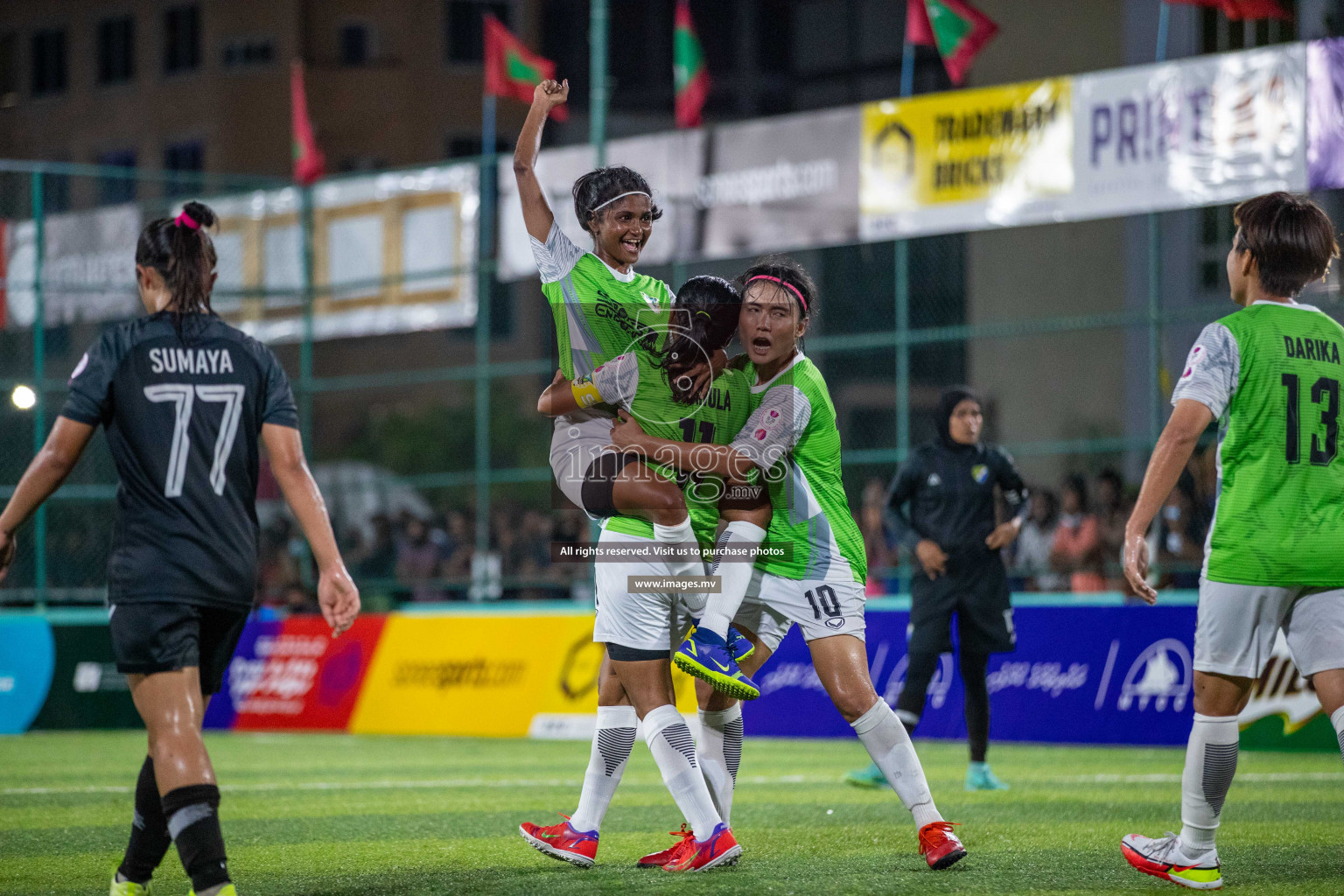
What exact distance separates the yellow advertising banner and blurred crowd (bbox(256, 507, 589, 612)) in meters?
1.37

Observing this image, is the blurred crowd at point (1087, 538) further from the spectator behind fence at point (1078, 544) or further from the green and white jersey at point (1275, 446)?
the green and white jersey at point (1275, 446)

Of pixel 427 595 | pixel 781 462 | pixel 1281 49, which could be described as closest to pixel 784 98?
pixel 427 595

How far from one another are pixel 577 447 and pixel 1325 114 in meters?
8.74

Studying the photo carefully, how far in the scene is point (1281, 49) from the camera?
12773 millimetres

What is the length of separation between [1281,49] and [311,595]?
Answer: 36.7 ft

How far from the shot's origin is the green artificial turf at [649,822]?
574 centimetres

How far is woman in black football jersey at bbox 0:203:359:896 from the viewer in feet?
15.7

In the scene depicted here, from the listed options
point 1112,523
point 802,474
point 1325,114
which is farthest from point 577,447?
point 1112,523

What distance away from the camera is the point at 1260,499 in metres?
5.30

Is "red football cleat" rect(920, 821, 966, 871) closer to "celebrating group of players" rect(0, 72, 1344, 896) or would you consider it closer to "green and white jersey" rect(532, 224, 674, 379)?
"celebrating group of players" rect(0, 72, 1344, 896)

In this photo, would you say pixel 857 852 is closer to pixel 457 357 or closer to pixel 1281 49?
pixel 1281 49

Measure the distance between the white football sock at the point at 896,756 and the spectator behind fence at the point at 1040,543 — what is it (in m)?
9.47

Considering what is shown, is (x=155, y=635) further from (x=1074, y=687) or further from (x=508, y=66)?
(x=508, y=66)

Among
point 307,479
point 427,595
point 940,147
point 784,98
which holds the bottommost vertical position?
point 427,595
